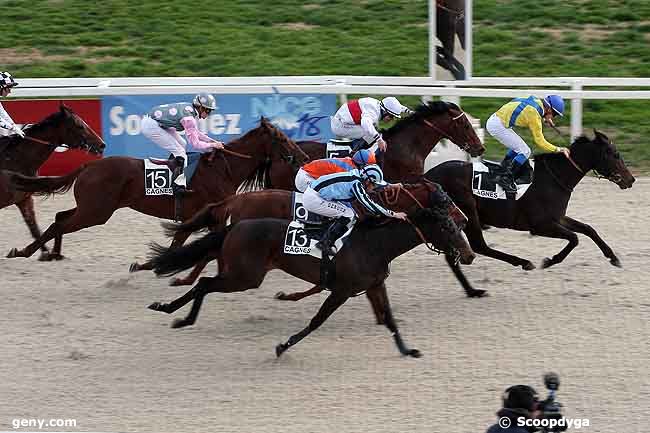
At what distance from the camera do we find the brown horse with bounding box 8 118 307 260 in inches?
417

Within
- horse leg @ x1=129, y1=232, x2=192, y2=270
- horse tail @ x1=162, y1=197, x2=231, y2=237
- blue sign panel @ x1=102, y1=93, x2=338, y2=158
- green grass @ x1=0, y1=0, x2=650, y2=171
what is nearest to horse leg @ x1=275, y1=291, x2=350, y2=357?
horse tail @ x1=162, y1=197, x2=231, y2=237

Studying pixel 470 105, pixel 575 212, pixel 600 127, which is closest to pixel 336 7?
pixel 470 105

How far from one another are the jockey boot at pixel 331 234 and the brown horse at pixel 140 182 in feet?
7.25

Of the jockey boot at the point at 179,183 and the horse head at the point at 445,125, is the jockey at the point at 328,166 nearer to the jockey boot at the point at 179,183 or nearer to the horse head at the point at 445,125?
the jockey boot at the point at 179,183

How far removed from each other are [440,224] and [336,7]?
43.3 ft

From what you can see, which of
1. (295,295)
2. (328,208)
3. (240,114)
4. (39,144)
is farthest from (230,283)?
(240,114)

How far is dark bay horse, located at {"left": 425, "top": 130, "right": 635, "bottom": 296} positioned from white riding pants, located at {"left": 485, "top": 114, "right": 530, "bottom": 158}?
198 mm

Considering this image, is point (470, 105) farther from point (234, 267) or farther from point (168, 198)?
point (234, 267)

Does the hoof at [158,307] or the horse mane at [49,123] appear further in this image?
the horse mane at [49,123]

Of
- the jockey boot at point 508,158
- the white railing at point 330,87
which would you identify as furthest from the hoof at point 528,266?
the white railing at point 330,87

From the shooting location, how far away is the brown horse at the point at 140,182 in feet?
34.7

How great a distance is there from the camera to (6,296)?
9977 mm

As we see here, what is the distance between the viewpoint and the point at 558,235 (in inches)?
406

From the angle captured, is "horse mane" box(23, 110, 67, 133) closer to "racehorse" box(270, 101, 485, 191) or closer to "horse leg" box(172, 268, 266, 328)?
"racehorse" box(270, 101, 485, 191)
